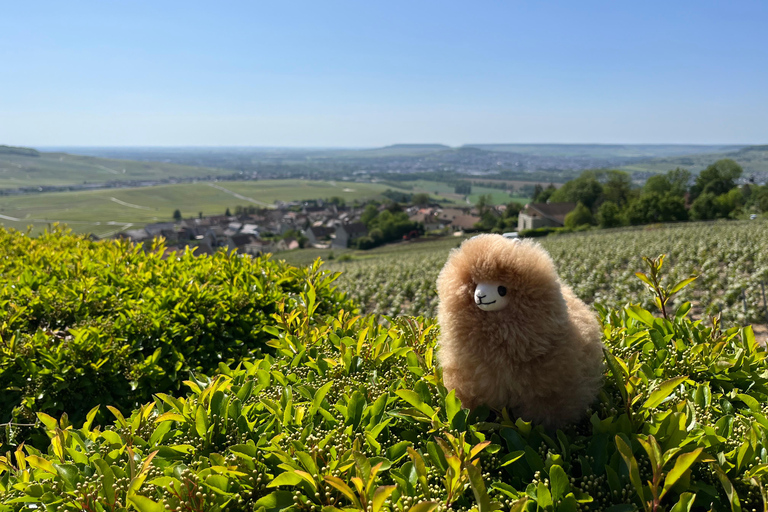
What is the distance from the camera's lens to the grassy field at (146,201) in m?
46.1

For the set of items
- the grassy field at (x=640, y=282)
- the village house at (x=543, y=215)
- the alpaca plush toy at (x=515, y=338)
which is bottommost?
the village house at (x=543, y=215)

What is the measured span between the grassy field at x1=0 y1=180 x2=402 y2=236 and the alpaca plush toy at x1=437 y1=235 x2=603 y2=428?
9013 mm

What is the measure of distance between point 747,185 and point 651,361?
8844 cm

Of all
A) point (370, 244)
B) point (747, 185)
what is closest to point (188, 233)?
point (370, 244)

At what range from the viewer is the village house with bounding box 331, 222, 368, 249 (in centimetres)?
7469

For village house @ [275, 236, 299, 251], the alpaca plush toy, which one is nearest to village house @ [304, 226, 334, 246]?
village house @ [275, 236, 299, 251]

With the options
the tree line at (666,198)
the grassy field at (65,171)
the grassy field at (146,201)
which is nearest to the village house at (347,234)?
the grassy field at (146,201)

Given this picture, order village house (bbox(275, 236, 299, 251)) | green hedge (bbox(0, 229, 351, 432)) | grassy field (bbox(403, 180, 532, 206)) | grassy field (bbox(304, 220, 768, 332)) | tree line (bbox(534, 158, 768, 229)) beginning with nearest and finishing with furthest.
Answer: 1. green hedge (bbox(0, 229, 351, 432))
2. grassy field (bbox(304, 220, 768, 332))
3. tree line (bbox(534, 158, 768, 229))
4. village house (bbox(275, 236, 299, 251))
5. grassy field (bbox(403, 180, 532, 206))

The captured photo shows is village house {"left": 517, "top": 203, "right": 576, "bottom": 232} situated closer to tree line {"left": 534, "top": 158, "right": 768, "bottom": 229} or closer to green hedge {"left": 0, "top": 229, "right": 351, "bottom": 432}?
tree line {"left": 534, "top": 158, "right": 768, "bottom": 229}

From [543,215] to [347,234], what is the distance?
32547mm

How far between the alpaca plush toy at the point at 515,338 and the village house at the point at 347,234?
2828 inches

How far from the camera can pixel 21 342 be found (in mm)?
3293

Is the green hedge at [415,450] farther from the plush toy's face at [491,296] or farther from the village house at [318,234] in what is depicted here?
the village house at [318,234]

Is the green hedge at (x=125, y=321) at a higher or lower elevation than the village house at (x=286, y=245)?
higher
